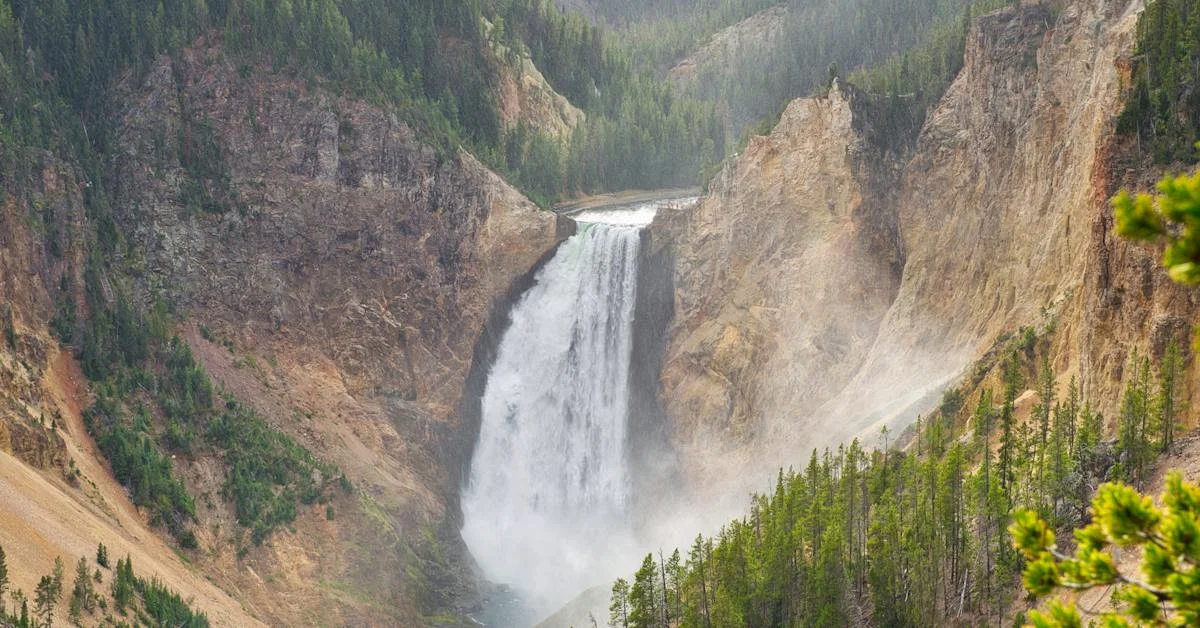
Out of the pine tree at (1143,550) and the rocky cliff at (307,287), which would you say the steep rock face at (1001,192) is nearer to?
the rocky cliff at (307,287)

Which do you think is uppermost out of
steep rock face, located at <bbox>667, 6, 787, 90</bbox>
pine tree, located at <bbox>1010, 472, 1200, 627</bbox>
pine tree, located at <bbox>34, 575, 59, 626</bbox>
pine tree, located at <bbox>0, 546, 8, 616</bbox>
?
pine tree, located at <bbox>1010, 472, 1200, 627</bbox>

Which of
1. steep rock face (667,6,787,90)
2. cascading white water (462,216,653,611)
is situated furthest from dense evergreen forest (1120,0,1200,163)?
steep rock face (667,6,787,90)

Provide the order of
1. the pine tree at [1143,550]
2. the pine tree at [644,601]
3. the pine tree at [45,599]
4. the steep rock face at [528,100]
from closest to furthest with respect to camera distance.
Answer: the pine tree at [1143,550]
the pine tree at [45,599]
the pine tree at [644,601]
the steep rock face at [528,100]

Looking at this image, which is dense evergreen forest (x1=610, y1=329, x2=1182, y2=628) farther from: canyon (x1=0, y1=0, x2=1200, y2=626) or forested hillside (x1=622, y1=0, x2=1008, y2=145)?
forested hillside (x1=622, y1=0, x2=1008, y2=145)

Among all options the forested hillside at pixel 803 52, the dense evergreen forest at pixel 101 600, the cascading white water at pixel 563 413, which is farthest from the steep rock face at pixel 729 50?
the dense evergreen forest at pixel 101 600

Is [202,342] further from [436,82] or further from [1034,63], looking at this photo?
[1034,63]

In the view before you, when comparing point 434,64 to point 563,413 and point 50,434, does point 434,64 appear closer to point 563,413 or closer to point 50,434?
point 563,413
